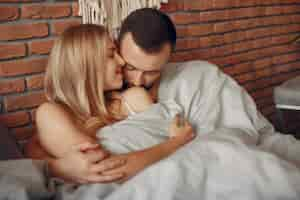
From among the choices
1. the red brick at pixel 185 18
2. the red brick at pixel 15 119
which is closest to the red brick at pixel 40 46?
the red brick at pixel 15 119

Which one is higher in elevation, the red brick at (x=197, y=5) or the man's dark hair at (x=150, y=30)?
the red brick at (x=197, y=5)

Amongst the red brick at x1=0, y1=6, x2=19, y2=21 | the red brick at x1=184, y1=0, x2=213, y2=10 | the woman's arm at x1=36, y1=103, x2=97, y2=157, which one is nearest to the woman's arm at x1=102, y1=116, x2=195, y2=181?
the woman's arm at x1=36, y1=103, x2=97, y2=157

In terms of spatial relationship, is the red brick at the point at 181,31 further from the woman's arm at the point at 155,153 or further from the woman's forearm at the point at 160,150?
the woman's forearm at the point at 160,150

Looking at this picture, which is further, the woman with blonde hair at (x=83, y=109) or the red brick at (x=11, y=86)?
the red brick at (x=11, y=86)

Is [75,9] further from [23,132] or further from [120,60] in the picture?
[23,132]

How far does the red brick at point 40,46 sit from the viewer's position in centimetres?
155

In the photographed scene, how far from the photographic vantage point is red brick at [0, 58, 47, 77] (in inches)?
58.5

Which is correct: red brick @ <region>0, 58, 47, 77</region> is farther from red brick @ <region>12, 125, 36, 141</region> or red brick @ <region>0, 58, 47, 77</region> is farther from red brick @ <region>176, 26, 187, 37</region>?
red brick @ <region>176, 26, 187, 37</region>

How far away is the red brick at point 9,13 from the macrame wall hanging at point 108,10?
280mm

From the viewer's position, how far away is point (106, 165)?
1.12 m

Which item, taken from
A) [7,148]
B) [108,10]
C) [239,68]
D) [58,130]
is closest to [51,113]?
[58,130]

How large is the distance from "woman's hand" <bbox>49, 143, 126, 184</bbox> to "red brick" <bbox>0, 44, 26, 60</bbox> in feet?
1.79

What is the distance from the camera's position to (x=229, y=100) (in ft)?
5.13

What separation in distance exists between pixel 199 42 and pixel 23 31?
109 cm
